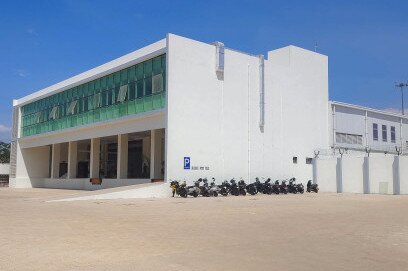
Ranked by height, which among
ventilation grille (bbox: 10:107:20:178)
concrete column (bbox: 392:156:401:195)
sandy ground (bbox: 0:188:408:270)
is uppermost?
ventilation grille (bbox: 10:107:20:178)

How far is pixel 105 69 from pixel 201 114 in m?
9.56

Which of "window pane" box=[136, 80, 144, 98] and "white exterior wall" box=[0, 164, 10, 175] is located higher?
"window pane" box=[136, 80, 144, 98]

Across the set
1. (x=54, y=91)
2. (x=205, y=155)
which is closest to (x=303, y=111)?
(x=205, y=155)

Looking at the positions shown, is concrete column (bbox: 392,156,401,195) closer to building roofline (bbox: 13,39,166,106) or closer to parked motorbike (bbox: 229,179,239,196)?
parked motorbike (bbox: 229,179,239,196)

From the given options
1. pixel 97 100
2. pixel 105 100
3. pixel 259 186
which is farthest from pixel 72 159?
pixel 259 186

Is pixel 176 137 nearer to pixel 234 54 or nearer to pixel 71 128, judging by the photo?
pixel 234 54

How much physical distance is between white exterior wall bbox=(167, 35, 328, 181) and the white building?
0.07 m

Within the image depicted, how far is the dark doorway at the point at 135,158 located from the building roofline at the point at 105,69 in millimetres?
7943

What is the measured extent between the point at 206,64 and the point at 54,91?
701 inches

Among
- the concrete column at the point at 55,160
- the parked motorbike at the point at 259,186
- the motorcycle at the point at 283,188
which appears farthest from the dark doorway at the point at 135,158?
the motorcycle at the point at 283,188

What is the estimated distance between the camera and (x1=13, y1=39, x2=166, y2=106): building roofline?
28256mm

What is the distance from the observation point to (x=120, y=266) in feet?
21.5

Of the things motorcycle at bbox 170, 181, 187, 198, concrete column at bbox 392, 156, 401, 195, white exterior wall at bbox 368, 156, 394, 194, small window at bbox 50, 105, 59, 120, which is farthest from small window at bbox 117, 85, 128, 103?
concrete column at bbox 392, 156, 401, 195

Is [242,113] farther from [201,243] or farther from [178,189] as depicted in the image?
[201,243]
